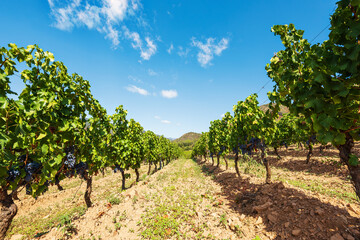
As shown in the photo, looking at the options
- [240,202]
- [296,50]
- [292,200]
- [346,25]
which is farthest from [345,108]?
[240,202]

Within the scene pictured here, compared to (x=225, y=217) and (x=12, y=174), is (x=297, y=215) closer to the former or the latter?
(x=225, y=217)

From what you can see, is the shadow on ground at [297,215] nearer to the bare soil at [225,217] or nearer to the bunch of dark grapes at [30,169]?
the bare soil at [225,217]

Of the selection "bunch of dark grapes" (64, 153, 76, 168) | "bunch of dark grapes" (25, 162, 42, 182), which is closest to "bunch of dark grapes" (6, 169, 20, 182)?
"bunch of dark grapes" (25, 162, 42, 182)

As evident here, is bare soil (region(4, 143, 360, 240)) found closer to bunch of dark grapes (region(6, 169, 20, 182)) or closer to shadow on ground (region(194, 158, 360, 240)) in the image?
shadow on ground (region(194, 158, 360, 240))

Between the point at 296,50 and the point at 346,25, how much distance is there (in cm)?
169

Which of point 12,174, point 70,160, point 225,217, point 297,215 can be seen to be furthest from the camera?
point 225,217

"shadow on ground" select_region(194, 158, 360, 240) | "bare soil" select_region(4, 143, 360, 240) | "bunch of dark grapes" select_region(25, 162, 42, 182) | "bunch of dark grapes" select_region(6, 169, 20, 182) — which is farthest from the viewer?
"bare soil" select_region(4, 143, 360, 240)

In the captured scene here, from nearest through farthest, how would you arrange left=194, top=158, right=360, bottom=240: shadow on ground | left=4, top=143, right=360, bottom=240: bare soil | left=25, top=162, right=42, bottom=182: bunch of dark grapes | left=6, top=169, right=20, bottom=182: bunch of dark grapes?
left=6, top=169, right=20, bottom=182: bunch of dark grapes → left=25, top=162, right=42, bottom=182: bunch of dark grapes → left=194, top=158, right=360, bottom=240: shadow on ground → left=4, top=143, right=360, bottom=240: bare soil

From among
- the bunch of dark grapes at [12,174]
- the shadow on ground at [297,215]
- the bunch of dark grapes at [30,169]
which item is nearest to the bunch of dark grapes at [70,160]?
the bunch of dark grapes at [30,169]

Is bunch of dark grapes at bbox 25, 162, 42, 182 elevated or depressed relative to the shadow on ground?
elevated

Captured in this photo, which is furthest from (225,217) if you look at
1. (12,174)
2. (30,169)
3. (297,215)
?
(12,174)

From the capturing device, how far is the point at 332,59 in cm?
275

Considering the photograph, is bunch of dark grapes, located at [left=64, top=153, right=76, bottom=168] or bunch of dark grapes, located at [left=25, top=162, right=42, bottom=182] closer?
bunch of dark grapes, located at [left=25, top=162, right=42, bottom=182]

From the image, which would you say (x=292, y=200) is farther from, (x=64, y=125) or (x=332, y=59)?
(x=64, y=125)
